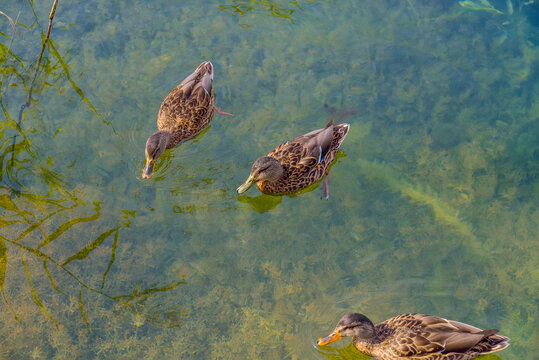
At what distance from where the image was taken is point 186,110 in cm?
709

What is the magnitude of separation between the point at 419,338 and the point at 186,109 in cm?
399

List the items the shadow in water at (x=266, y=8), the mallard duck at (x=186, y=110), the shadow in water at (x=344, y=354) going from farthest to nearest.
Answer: the shadow in water at (x=266, y=8) < the mallard duck at (x=186, y=110) < the shadow in water at (x=344, y=354)

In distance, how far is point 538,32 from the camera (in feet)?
28.3

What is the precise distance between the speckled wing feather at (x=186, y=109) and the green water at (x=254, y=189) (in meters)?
0.26

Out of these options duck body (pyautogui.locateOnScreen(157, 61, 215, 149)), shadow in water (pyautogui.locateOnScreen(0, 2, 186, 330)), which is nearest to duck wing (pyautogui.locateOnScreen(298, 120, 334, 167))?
duck body (pyautogui.locateOnScreen(157, 61, 215, 149))

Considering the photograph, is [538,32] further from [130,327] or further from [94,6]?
[130,327]

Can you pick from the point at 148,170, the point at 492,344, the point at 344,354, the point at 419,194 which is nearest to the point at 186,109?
the point at 148,170

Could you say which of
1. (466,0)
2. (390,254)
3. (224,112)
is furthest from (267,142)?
(466,0)

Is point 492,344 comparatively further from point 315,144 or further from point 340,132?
point 340,132

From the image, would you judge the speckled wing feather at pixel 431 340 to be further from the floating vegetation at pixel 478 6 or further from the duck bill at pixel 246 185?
the floating vegetation at pixel 478 6

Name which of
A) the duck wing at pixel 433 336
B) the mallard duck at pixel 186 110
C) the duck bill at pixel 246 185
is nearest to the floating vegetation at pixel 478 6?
the mallard duck at pixel 186 110

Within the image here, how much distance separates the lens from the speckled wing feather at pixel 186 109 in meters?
7.05

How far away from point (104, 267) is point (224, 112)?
2.70 m

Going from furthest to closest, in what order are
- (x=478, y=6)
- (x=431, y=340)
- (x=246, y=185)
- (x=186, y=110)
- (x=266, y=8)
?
(x=478, y=6) < (x=266, y=8) < (x=186, y=110) < (x=246, y=185) < (x=431, y=340)
